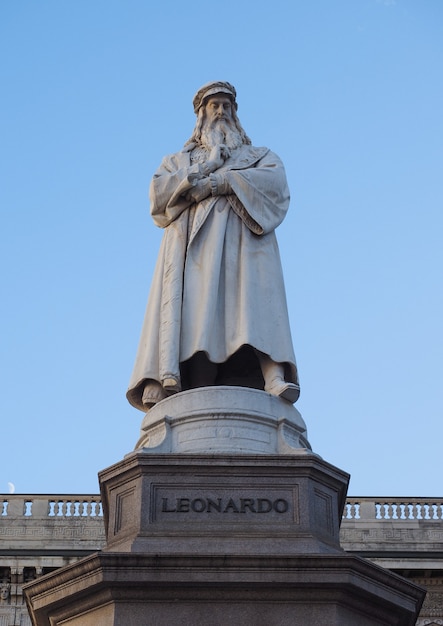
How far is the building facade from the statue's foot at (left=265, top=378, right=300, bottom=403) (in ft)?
77.6

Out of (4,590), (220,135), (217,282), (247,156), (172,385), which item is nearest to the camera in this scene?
(172,385)

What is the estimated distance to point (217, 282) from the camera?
41.5ft

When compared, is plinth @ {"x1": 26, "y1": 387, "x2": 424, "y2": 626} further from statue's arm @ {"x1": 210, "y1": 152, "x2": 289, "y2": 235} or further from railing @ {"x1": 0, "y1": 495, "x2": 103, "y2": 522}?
railing @ {"x1": 0, "y1": 495, "x2": 103, "y2": 522}

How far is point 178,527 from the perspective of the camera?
35.6 ft

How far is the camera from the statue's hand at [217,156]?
522 inches

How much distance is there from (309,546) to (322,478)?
0.77 m

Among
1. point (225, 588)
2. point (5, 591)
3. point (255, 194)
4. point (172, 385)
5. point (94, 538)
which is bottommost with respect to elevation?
point (225, 588)

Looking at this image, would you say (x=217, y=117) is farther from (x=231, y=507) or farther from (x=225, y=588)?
(x=225, y=588)

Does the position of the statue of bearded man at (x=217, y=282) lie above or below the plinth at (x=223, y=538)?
above

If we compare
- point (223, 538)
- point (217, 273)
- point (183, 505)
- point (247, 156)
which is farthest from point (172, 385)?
point (247, 156)

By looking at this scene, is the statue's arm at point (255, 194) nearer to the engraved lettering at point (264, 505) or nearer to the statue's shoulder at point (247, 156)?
the statue's shoulder at point (247, 156)

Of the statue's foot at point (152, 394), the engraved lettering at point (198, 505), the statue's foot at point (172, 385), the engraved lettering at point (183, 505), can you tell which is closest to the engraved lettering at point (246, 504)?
the engraved lettering at point (198, 505)

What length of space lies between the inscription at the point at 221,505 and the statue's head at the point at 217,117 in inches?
159

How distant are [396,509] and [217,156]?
85.1ft
